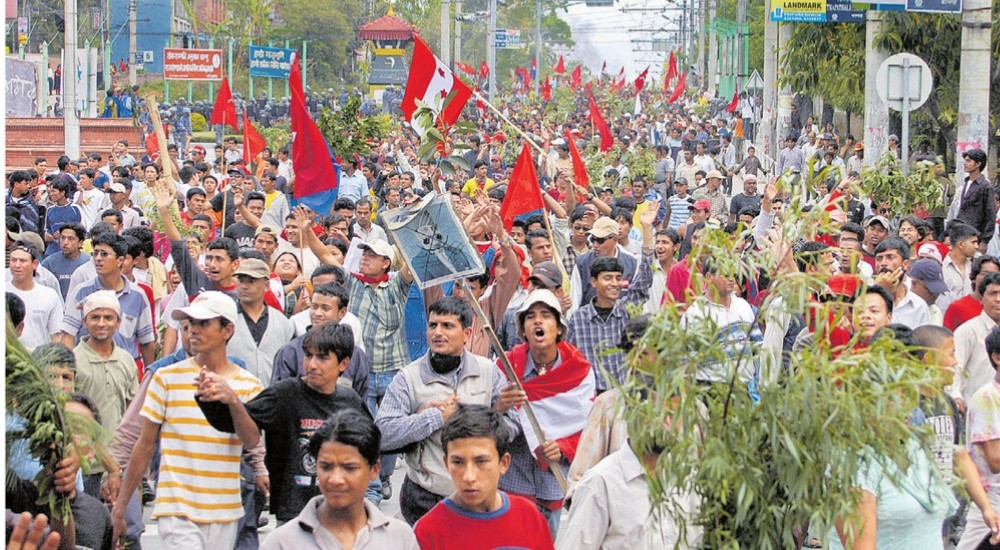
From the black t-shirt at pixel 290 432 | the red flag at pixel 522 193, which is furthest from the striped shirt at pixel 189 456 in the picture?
the red flag at pixel 522 193

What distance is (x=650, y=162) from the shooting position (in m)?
23.2

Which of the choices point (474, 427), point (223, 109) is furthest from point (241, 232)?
point (223, 109)

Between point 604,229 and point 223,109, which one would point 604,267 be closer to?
point 604,229

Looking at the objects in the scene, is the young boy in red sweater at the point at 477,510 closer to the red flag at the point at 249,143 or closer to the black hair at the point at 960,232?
the black hair at the point at 960,232

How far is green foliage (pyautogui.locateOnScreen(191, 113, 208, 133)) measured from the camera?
4350 centimetres

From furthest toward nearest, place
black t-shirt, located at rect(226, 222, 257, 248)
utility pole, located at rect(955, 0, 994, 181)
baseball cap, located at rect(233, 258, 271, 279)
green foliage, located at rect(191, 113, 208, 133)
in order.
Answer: green foliage, located at rect(191, 113, 208, 133) → utility pole, located at rect(955, 0, 994, 181) → black t-shirt, located at rect(226, 222, 257, 248) → baseball cap, located at rect(233, 258, 271, 279)

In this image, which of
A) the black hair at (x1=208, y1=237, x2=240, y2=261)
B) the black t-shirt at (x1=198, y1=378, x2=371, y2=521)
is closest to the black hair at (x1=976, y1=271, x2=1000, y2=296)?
the black t-shirt at (x1=198, y1=378, x2=371, y2=521)

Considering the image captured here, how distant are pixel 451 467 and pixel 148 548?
3.76m

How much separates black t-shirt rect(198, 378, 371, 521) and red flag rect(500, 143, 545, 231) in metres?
6.47

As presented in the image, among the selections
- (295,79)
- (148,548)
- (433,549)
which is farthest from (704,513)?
(295,79)

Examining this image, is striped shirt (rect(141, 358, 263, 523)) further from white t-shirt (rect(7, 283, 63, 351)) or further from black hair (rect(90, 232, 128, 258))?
black hair (rect(90, 232, 128, 258))

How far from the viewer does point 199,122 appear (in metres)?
43.9

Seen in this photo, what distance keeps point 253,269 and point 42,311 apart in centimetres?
168

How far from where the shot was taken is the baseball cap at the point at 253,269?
8070 mm
